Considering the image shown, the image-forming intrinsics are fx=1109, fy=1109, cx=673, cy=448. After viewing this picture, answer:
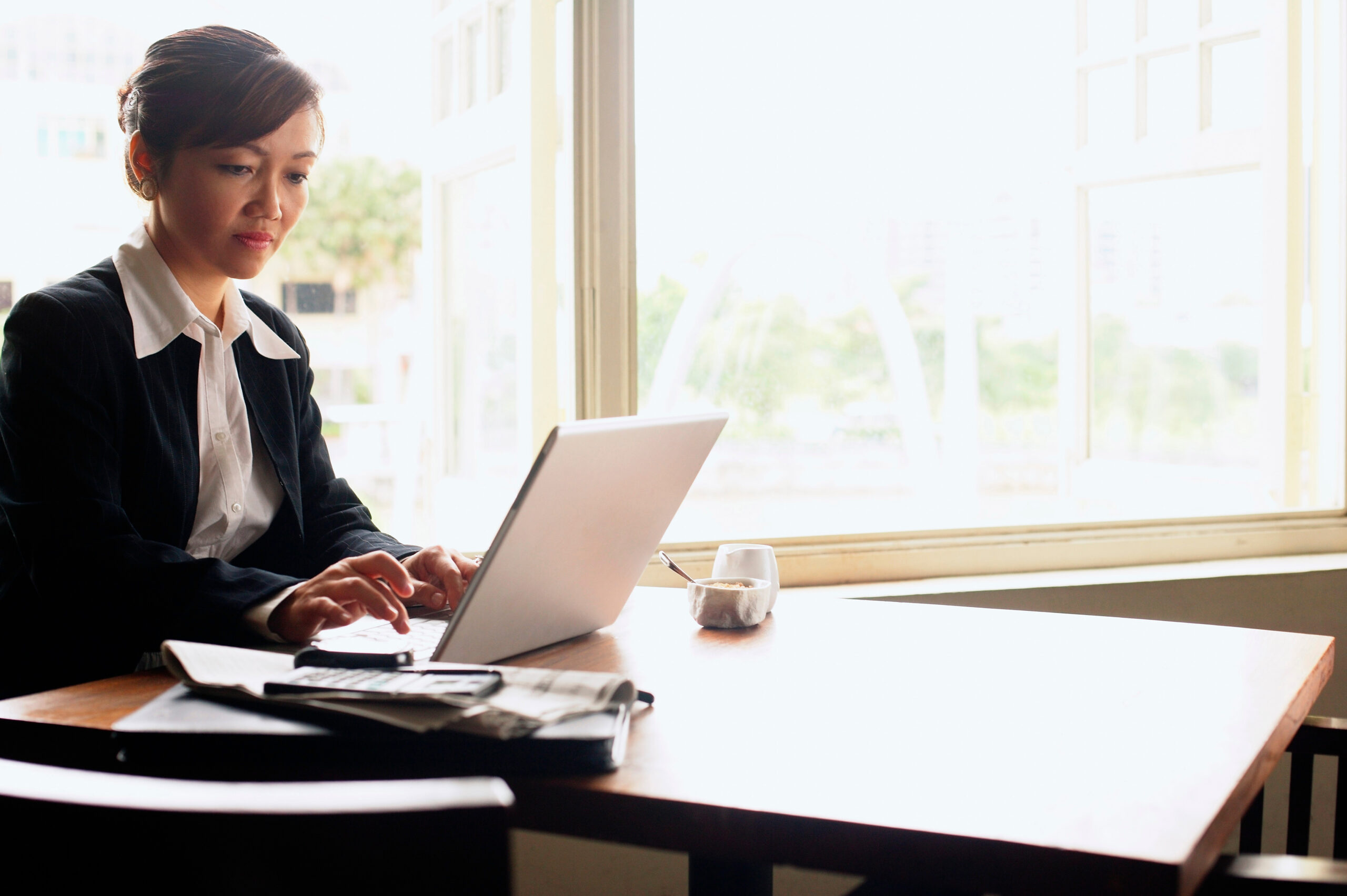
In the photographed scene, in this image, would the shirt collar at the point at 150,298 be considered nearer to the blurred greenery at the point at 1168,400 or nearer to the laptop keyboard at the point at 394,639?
the laptop keyboard at the point at 394,639

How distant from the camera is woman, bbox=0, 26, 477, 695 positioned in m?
1.11

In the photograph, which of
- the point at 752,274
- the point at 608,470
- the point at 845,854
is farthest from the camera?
the point at 752,274

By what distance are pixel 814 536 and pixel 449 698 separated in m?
1.48

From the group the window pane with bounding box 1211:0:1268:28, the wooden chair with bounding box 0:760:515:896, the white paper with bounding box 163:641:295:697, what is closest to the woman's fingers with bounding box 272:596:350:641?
the white paper with bounding box 163:641:295:697

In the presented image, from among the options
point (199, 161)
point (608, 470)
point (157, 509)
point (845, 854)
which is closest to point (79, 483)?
point (157, 509)

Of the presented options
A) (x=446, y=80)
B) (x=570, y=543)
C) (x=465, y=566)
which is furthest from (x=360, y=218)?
(x=570, y=543)

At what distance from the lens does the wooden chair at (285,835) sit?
1.51ft

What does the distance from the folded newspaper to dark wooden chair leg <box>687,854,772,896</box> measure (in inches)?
13.1

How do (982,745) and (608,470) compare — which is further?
(608,470)

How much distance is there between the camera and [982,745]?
0.84m

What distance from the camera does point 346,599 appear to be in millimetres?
1074

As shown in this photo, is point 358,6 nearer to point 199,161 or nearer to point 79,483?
point 199,161

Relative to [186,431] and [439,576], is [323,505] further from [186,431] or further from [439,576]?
[439,576]

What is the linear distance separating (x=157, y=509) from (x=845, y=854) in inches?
36.7
